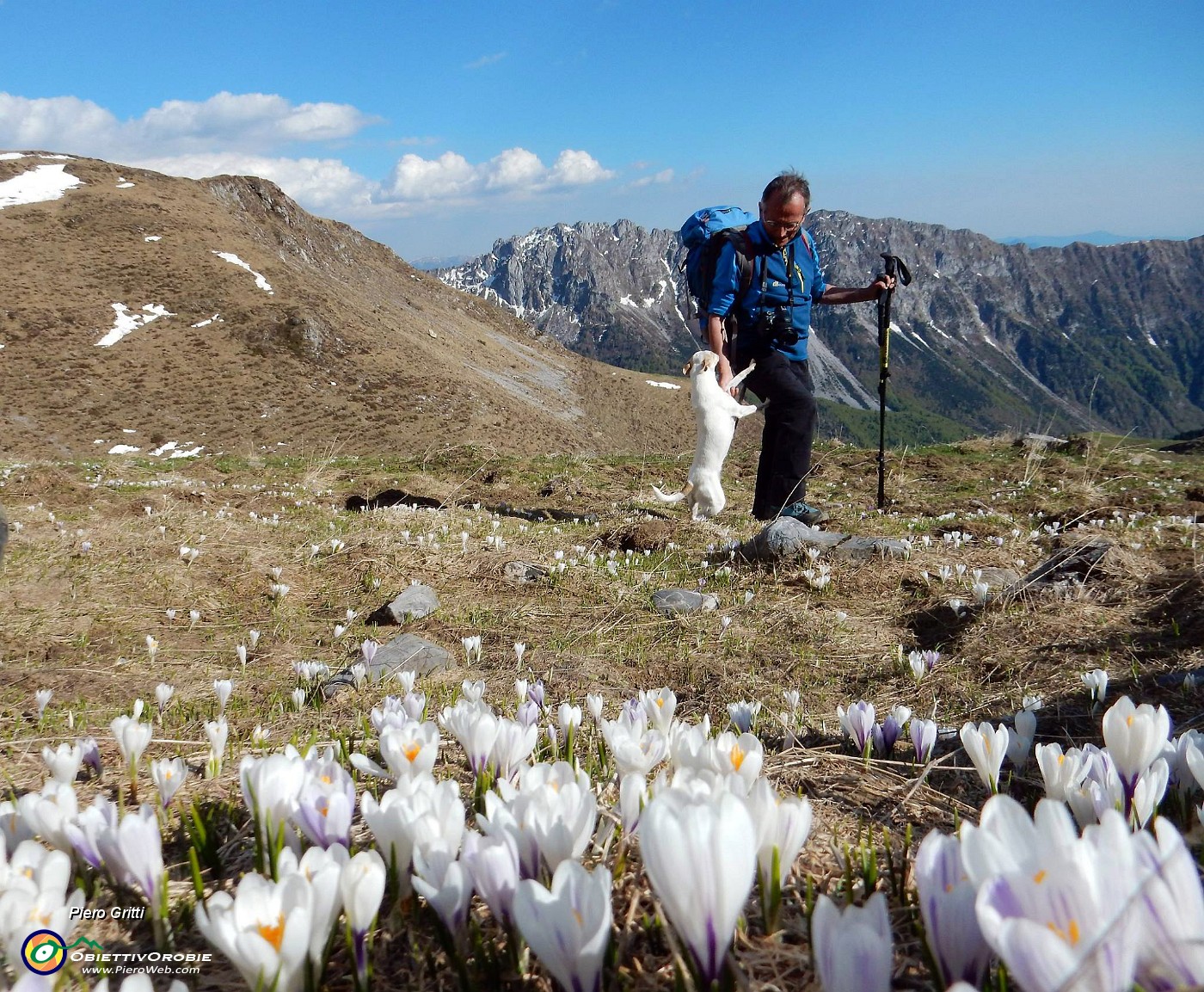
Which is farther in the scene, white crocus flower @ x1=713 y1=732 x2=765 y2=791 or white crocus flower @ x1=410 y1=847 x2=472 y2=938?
white crocus flower @ x1=713 y1=732 x2=765 y2=791

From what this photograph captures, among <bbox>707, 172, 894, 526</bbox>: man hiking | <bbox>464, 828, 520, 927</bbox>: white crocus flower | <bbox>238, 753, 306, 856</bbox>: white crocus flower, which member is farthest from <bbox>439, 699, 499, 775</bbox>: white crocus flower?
<bbox>707, 172, 894, 526</bbox>: man hiking

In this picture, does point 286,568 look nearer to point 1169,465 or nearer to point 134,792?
point 134,792

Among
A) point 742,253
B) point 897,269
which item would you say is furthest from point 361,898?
point 897,269

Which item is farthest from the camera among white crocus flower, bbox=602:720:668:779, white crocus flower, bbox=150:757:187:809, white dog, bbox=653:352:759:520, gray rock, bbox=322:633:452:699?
white dog, bbox=653:352:759:520

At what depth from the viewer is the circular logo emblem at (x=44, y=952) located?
1396 millimetres

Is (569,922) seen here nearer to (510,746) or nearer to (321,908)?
(321,908)

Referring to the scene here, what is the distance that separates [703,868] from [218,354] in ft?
151

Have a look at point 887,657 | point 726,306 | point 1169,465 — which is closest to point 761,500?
point 726,306

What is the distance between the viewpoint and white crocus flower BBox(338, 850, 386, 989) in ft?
4.44

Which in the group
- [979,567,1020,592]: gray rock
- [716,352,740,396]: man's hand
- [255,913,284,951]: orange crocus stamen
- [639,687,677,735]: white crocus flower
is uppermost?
[716,352,740,396]: man's hand

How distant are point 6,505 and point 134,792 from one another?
9.37 meters

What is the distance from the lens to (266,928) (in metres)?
1.29

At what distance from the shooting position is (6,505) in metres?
9.70

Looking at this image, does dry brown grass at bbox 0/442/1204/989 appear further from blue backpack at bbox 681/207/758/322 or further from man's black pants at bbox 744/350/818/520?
blue backpack at bbox 681/207/758/322
